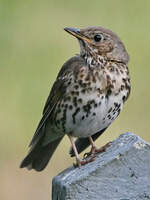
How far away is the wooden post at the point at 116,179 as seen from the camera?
274 cm

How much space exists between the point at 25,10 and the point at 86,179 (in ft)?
17.7

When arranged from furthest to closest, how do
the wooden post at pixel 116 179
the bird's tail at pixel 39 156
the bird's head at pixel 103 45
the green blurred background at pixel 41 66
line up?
the green blurred background at pixel 41 66
the bird's head at pixel 103 45
the bird's tail at pixel 39 156
the wooden post at pixel 116 179

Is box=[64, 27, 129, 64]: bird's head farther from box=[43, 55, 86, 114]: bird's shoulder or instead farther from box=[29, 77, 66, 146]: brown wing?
box=[29, 77, 66, 146]: brown wing

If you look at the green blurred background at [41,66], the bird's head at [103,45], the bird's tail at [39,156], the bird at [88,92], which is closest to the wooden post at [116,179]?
the bird at [88,92]

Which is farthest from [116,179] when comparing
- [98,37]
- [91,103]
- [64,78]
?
[98,37]

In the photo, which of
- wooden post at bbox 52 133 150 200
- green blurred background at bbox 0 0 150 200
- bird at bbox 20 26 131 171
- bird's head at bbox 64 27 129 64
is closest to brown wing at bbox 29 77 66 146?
bird at bbox 20 26 131 171

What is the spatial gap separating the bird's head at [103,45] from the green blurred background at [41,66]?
1601mm

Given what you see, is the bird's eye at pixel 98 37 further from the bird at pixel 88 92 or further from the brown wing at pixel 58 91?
the brown wing at pixel 58 91

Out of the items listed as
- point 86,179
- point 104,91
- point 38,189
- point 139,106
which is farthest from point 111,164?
point 139,106

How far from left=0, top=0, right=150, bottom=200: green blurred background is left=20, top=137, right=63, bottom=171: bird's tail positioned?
86 centimetres

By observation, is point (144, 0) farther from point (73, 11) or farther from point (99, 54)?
point (99, 54)

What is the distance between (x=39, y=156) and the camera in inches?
206

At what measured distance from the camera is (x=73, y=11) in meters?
8.33

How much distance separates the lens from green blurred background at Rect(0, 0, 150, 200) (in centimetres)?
652
